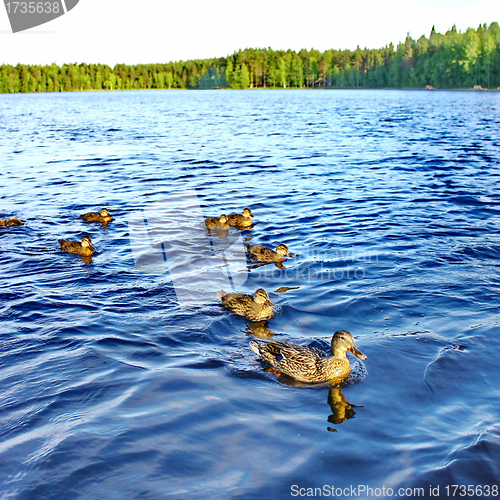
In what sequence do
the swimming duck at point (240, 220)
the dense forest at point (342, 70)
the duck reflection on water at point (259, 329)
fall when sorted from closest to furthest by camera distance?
1. the duck reflection on water at point (259, 329)
2. the swimming duck at point (240, 220)
3. the dense forest at point (342, 70)

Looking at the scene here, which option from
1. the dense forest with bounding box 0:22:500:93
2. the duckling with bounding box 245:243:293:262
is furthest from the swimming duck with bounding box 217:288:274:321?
the dense forest with bounding box 0:22:500:93

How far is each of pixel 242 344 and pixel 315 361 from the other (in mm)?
1361

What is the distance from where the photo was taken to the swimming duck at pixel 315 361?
638 centimetres

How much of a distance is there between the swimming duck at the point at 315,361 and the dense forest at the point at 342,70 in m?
129

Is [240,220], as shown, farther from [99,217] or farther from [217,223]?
[99,217]

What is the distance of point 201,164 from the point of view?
2333 cm

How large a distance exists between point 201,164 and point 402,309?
16610mm

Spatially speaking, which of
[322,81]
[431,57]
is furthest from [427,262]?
[322,81]

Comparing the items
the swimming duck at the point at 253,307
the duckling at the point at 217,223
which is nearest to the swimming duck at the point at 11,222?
the duckling at the point at 217,223

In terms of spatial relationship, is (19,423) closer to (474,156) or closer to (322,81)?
(474,156)

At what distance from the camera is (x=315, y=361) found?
21.0 feet

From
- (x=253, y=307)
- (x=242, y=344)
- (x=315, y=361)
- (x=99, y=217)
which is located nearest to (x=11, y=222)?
(x=99, y=217)

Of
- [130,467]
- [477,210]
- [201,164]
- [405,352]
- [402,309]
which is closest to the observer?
[130,467]

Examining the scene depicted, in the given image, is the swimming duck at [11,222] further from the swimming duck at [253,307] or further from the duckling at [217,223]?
the swimming duck at [253,307]
